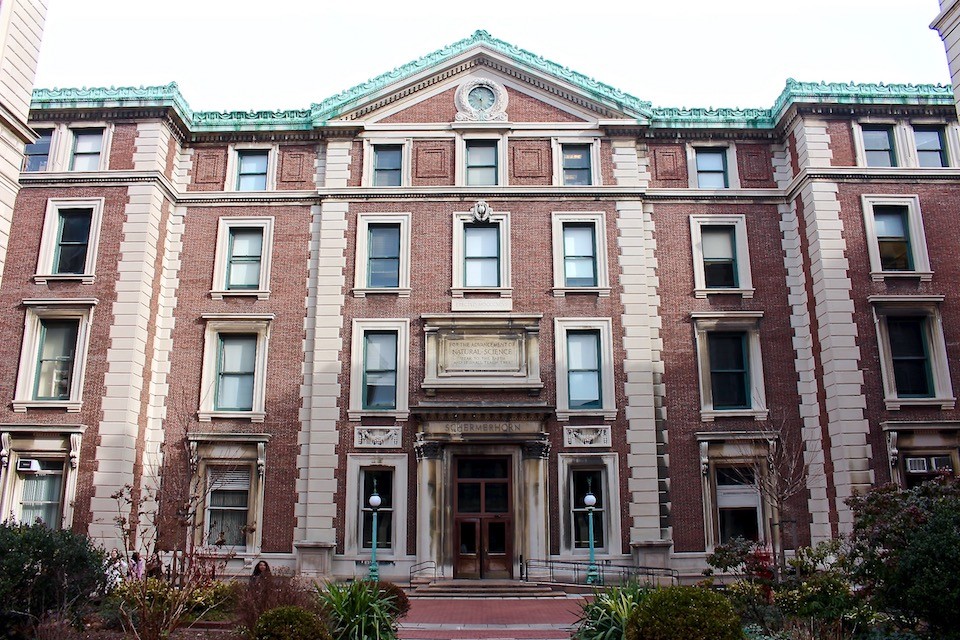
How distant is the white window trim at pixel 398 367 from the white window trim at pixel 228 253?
10.9 feet

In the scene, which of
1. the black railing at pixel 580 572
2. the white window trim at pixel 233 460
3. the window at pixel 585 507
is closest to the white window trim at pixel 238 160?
the white window trim at pixel 233 460

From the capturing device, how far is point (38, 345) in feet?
82.8

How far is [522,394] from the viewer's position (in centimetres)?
2553

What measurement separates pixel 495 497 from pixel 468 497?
811 millimetres

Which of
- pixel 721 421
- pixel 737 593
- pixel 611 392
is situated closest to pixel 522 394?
pixel 611 392

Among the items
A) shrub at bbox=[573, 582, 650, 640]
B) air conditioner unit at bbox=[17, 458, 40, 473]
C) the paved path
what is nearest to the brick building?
air conditioner unit at bbox=[17, 458, 40, 473]

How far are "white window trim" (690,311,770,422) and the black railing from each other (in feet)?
15.9

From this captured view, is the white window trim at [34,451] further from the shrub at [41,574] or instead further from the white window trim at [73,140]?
the shrub at [41,574]

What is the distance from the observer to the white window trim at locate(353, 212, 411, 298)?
87.4 feet

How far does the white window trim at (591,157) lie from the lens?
27719 millimetres

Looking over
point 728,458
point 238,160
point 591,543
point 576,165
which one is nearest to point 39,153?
point 238,160

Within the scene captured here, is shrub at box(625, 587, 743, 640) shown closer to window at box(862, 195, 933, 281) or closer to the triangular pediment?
window at box(862, 195, 933, 281)

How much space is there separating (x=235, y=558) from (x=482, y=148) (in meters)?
15.1

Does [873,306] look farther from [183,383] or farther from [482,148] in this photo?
[183,383]
